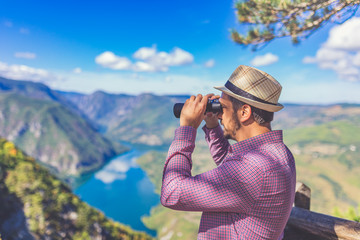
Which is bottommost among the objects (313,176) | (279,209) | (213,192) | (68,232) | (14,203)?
(313,176)

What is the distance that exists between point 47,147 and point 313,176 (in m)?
188

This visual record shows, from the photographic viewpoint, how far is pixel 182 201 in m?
1.21

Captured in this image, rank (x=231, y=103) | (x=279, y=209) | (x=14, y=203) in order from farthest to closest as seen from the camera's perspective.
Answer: (x=14, y=203) → (x=231, y=103) → (x=279, y=209)

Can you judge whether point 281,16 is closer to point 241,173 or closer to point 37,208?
point 241,173

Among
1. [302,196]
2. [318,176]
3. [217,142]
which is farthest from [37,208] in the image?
[318,176]

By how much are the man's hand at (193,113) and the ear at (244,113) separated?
22 cm

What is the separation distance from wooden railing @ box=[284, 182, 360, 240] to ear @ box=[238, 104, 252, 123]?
194 centimetres

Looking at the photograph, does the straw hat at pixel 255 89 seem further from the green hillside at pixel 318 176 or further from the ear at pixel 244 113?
the green hillside at pixel 318 176

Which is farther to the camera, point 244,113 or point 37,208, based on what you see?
point 37,208

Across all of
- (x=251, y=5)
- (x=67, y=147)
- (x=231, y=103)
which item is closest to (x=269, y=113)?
(x=231, y=103)

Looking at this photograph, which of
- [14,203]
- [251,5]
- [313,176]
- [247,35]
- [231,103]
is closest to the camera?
[231,103]

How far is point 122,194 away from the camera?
115m

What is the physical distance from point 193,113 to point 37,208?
3898 cm

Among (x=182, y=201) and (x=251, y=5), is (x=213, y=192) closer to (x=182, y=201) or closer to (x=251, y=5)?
(x=182, y=201)
